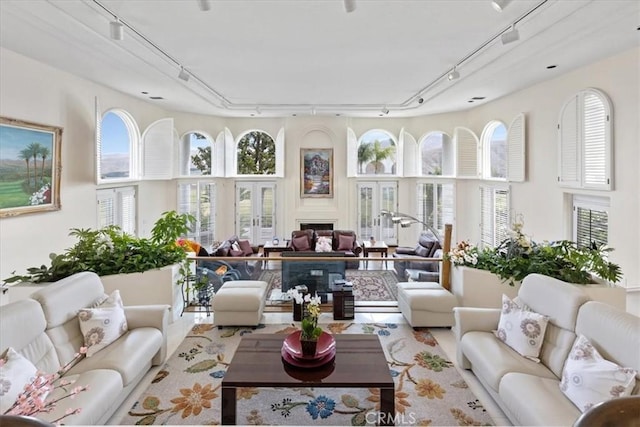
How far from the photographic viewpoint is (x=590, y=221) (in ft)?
17.4

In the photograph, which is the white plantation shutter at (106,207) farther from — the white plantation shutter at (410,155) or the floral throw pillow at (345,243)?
the white plantation shutter at (410,155)

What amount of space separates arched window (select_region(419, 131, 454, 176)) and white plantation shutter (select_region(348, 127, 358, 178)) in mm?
1761

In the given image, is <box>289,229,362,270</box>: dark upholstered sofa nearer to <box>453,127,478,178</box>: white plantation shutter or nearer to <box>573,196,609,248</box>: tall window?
<box>453,127,478,178</box>: white plantation shutter

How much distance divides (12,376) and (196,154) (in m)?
8.09

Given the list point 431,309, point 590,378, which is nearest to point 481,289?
point 431,309

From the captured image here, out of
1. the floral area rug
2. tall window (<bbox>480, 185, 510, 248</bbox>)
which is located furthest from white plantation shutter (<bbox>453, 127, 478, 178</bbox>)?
the floral area rug

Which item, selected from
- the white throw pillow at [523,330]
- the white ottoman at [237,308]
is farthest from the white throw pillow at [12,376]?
the white throw pillow at [523,330]

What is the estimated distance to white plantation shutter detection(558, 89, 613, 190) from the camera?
15.9 feet

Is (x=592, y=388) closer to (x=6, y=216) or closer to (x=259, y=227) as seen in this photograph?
(x=6, y=216)

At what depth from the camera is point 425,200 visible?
10086 mm

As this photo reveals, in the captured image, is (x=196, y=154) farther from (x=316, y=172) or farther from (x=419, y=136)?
(x=419, y=136)

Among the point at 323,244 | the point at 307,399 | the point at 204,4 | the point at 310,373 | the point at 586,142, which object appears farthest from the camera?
the point at 323,244

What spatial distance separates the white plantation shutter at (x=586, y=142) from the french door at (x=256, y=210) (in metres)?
6.87

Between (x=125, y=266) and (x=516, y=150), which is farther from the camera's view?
(x=516, y=150)
